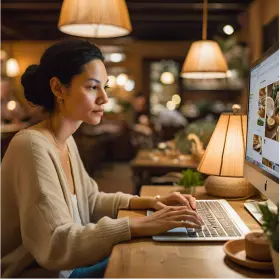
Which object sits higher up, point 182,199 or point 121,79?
point 121,79

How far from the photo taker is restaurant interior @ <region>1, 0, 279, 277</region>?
362cm

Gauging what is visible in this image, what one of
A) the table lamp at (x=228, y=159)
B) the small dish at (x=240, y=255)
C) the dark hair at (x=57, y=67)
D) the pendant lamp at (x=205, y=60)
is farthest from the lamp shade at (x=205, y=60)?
the small dish at (x=240, y=255)

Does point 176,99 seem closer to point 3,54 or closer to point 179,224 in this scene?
point 3,54

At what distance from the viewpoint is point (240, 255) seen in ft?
3.72

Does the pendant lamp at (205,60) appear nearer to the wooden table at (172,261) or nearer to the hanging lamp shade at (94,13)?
the hanging lamp shade at (94,13)

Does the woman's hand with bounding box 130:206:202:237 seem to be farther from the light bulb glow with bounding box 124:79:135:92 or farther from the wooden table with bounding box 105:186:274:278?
the light bulb glow with bounding box 124:79:135:92

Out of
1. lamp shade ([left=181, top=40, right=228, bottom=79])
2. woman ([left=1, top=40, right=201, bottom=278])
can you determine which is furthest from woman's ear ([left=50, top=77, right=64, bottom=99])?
lamp shade ([left=181, top=40, right=228, bottom=79])

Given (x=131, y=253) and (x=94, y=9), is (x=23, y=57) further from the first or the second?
(x=131, y=253)

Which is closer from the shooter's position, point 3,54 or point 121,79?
point 3,54

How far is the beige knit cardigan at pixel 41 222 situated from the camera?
4.18 feet

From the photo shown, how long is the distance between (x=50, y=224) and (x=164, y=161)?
2.62 metres

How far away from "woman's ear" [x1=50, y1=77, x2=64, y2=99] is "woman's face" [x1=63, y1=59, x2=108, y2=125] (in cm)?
3

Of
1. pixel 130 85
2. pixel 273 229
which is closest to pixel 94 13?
pixel 273 229

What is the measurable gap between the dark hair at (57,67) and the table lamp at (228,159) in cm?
62
